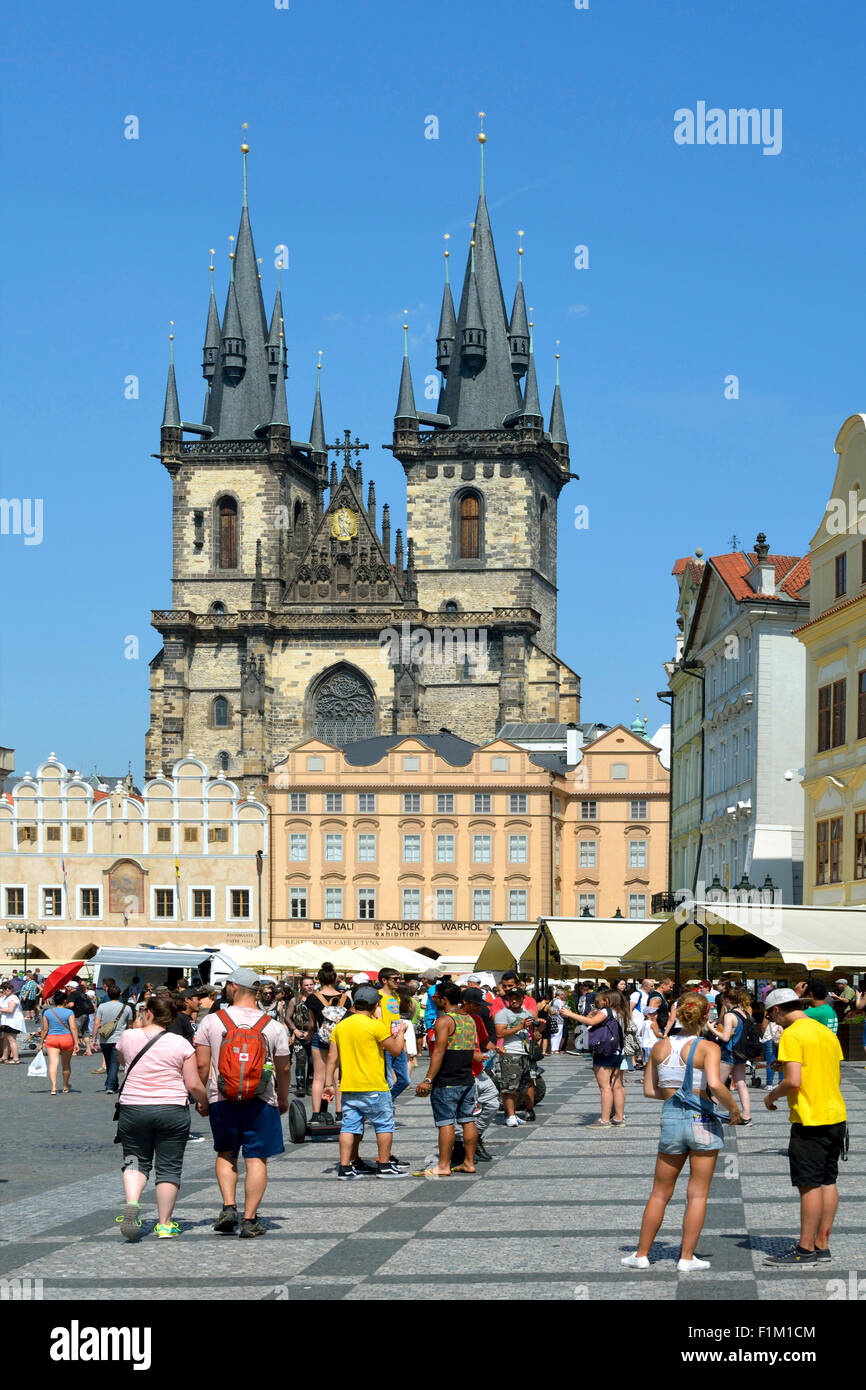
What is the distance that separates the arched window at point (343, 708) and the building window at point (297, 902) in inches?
514

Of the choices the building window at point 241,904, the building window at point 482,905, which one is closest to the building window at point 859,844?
the building window at point 482,905

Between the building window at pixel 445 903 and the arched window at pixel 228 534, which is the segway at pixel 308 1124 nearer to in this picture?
the building window at pixel 445 903

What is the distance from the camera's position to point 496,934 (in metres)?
39.1

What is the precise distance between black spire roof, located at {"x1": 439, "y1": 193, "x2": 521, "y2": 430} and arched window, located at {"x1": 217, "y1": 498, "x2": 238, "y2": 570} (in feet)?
38.6

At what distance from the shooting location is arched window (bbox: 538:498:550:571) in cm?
10162

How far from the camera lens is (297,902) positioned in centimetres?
8506

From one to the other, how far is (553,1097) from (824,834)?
1624 centimetres

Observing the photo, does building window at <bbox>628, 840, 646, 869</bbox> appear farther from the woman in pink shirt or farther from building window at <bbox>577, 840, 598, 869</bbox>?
the woman in pink shirt


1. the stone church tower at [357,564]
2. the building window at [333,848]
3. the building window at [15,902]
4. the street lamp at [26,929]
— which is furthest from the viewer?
the stone church tower at [357,564]

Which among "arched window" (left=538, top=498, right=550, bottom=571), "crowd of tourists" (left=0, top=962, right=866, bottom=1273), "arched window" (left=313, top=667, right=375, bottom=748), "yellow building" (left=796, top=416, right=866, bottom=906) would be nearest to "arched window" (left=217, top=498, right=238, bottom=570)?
"arched window" (left=313, top=667, right=375, bottom=748)

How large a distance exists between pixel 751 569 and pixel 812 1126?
40.1 meters

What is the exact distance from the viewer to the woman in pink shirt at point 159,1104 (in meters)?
11.7

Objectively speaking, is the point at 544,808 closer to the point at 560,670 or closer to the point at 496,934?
the point at 560,670

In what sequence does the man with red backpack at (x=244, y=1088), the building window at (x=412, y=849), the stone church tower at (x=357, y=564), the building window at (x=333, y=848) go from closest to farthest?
1. the man with red backpack at (x=244, y=1088)
2. the building window at (x=412, y=849)
3. the building window at (x=333, y=848)
4. the stone church tower at (x=357, y=564)
